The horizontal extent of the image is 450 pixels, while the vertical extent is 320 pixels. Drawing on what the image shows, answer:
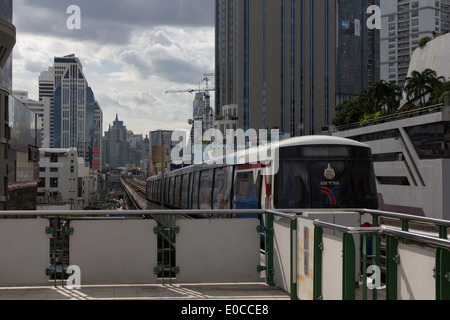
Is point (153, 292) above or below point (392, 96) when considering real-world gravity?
below

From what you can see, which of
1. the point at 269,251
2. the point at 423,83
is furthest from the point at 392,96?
the point at 269,251

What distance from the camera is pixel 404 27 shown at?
177625 mm

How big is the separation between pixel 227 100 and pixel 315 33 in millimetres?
31803

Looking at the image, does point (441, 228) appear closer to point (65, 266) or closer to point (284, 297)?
Answer: point (284, 297)

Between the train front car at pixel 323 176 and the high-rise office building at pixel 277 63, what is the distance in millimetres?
129992

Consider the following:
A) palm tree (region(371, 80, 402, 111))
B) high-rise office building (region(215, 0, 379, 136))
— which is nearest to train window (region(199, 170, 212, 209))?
palm tree (region(371, 80, 402, 111))

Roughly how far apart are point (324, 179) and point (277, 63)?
5397 inches

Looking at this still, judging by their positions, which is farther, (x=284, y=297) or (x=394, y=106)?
(x=394, y=106)

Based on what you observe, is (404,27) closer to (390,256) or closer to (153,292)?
(153,292)

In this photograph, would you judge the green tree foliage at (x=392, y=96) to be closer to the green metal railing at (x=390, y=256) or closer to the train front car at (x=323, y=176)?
the train front car at (x=323, y=176)

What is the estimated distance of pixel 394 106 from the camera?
7856 cm

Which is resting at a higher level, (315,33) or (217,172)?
(315,33)

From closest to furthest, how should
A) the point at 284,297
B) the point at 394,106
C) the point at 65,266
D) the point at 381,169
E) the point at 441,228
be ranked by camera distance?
the point at 441,228, the point at 284,297, the point at 65,266, the point at 381,169, the point at 394,106

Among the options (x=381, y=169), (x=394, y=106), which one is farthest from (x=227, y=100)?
(x=381, y=169)
